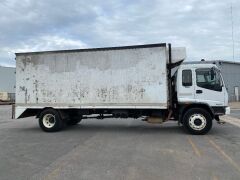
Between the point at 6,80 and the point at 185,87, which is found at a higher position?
the point at 6,80

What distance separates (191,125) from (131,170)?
5913 millimetres

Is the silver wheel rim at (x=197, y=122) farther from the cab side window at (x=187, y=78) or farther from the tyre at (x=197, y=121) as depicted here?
the cab side window at (x=187, y=78)

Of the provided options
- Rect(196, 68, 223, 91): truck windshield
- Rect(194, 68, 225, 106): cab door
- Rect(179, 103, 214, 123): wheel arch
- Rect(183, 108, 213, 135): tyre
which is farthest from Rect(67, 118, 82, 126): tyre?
Rect(196, 68, 223, 91): truck windshield

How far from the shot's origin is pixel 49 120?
1423cm

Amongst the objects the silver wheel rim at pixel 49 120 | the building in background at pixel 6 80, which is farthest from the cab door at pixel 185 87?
the building in background at pixel 6 80

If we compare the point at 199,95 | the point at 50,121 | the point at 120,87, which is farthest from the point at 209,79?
the point at 50,121

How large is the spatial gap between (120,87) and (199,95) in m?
3.13

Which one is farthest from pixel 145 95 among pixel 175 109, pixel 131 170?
pixel 131 170

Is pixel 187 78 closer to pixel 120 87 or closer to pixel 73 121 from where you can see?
pixel 120 87

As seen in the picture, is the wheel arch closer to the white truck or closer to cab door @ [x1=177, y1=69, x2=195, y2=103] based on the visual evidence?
the white truck

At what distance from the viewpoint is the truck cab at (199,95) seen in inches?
496

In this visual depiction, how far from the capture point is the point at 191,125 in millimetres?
12578

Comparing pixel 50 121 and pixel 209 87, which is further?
pixel 50 121

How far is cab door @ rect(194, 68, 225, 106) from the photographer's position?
12711 millimetres
